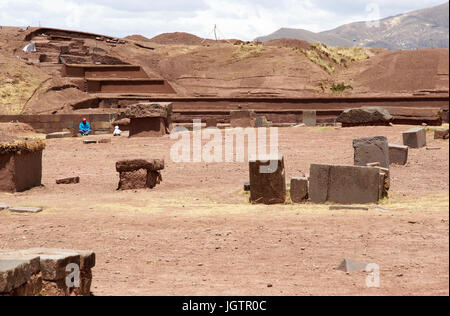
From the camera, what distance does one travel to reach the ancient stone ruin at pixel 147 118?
21.0 metres

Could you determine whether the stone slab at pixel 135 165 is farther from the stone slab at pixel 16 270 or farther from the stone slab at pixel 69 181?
the stone slab at pixel 16 270

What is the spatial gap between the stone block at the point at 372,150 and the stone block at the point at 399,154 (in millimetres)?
1658

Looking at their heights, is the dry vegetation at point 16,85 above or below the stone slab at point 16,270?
above

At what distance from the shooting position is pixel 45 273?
437 cm

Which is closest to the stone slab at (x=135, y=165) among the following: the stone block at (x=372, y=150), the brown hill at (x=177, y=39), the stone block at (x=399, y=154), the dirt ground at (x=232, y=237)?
the dirt ground at (x=232, y=237)

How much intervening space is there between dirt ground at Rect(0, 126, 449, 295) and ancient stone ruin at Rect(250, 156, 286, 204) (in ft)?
1.37

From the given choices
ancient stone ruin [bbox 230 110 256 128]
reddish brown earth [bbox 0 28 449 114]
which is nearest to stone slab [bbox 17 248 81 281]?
ancient stone ruin [bbox 230 110 256 128]

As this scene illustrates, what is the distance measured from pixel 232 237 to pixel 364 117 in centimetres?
1580

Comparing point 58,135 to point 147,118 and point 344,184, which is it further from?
point 344,184
